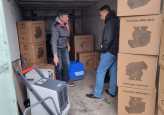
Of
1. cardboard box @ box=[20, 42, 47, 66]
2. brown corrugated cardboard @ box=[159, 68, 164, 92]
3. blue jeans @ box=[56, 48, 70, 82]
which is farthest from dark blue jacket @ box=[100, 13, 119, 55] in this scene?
cardboard box @ box=[20, 42, 47, 66]

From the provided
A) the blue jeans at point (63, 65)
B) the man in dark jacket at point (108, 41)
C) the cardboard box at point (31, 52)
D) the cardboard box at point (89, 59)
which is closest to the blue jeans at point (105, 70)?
the man in dark jacket at point (108, 41)

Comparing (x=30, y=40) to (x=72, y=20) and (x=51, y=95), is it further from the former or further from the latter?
(x=72, y=20)

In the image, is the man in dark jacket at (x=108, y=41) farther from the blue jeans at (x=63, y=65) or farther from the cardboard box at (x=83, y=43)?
the cardboard box at (x=83, y=43)

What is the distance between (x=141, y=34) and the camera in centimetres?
190

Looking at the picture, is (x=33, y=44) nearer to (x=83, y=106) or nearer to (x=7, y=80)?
(x=83, y=106)

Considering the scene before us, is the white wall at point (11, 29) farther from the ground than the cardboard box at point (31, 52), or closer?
farther from the ground

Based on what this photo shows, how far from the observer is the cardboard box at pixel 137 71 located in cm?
192

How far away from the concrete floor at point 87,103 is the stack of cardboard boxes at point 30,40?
91cm

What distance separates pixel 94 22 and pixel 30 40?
205 cm

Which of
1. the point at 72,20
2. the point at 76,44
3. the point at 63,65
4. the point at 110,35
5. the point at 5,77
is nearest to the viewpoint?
the point at 5,77

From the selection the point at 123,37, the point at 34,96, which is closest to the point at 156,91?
the point at 123,37

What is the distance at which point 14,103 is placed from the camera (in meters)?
1.36

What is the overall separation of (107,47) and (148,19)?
3.06 feet

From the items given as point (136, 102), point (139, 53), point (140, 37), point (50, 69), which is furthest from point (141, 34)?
point (50, 69)
